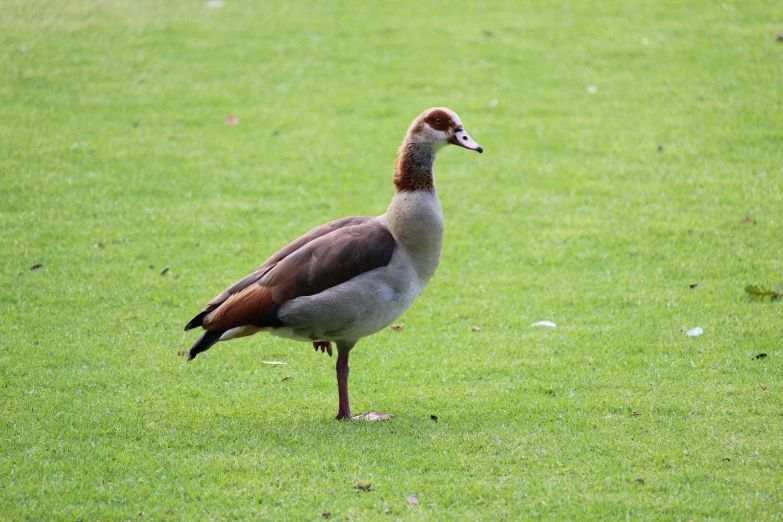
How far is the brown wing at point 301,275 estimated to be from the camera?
6.48 metres

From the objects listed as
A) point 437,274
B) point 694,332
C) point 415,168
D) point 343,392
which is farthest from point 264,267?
point 694,332

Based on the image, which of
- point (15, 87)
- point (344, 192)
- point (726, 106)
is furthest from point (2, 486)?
point (726, 106)

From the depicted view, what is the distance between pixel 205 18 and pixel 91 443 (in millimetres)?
12663

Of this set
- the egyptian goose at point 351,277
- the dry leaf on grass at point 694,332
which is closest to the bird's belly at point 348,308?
the egyptian goose at point 351,277

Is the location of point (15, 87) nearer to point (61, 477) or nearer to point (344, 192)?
point (344, 192)

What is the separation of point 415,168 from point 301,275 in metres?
1.27

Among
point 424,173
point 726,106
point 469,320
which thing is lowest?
point 469,320

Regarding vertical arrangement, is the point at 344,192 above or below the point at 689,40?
below

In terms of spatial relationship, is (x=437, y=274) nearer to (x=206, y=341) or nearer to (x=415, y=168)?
(x=415, y=168)

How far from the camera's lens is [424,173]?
6906 mm

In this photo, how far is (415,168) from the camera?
22.7ft

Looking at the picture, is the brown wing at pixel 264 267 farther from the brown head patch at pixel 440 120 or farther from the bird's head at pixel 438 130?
the brown head patch at pixel 440 120

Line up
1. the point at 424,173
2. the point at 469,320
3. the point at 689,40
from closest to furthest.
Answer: the point at 424,173 < the point at 469,320 < the point at 689,40

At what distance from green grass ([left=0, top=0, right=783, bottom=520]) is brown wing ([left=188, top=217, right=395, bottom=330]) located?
2.60ft
